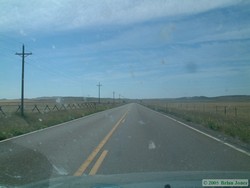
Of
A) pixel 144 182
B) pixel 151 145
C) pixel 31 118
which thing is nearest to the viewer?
pixel 144 182

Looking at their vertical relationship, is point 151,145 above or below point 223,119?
below


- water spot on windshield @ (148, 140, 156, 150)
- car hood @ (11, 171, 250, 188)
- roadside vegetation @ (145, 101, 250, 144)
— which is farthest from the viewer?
roadside vegetation @ (145, 101, 250, 144)

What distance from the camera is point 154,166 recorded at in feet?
31.5

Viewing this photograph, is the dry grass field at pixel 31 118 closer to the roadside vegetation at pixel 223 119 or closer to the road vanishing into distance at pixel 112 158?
the road vanishing into distance at pixel 112 158

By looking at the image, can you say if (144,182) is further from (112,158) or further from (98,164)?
(112,158)

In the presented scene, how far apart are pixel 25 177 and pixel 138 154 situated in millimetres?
4258

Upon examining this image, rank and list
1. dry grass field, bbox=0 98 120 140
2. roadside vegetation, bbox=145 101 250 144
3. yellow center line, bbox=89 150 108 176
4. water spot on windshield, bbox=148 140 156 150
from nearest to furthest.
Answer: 1. yellow center line, bbox=89 150 108 176
2. water spot on windshield, bbox=148 140 156 150
3. roadside vegetation, bbox=145 101 250 144
4. dry grass field, bbox=0 98 120 140

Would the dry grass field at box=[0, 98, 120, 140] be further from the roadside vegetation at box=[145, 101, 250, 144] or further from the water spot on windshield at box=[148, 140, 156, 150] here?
the roadside vegetation at box=[145, 101, 250, 144]

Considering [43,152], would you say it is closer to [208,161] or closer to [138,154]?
[138,154]

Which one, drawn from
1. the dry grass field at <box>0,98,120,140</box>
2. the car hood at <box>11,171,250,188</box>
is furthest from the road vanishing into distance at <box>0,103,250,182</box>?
the dry grass field at <box>0,98,120,140</box>

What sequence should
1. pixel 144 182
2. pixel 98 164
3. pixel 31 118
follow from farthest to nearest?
pixel 31 118, pixel 98 164, pixel 144 182

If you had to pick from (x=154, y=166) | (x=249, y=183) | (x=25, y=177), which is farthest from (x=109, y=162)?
(x=249, y=183)

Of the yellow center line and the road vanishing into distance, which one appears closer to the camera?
the yellow center line

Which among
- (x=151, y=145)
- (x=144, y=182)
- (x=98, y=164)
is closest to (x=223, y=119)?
(x=151, y=145)
